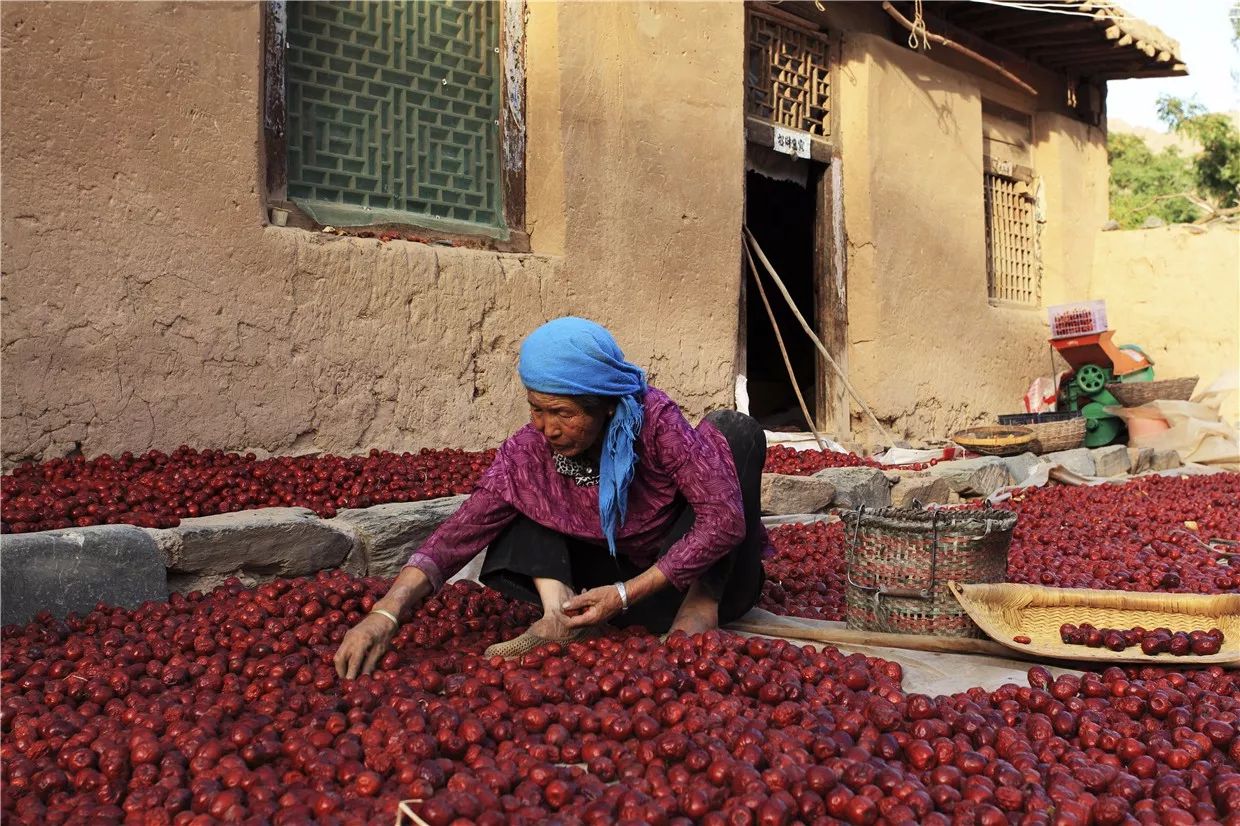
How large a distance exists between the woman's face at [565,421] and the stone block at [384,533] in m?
1.44

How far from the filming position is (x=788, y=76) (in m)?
8.12

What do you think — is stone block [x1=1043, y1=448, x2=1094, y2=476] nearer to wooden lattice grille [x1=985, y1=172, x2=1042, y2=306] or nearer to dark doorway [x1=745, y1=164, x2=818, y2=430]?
dark doorway [x1=745, y1=164, x2=818, y2=430]

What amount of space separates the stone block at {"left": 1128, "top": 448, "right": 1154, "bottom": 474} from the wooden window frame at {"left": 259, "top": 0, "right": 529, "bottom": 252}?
5.54 metres

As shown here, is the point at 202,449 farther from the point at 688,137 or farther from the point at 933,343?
the point at 933,343

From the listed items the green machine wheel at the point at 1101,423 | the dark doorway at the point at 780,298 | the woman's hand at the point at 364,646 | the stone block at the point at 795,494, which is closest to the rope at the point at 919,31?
the dark doorway at the point at 780,298

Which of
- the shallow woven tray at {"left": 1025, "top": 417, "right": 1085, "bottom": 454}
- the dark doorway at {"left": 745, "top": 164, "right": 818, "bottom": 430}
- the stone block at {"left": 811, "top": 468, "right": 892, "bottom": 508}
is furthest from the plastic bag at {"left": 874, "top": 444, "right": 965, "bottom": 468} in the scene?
the dark doorway at {"left": 745, "top": 164, "right": 818, "bottom": 430}

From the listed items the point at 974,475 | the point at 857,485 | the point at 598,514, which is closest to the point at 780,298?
the point at 974,475

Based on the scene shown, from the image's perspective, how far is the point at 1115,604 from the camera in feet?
10.2

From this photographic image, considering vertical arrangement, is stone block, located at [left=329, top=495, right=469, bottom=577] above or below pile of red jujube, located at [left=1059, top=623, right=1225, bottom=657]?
above

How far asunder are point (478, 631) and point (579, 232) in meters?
3.50

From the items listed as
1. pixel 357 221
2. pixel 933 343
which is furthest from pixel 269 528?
pixel 933 343

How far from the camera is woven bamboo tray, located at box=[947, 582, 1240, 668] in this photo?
2977 millimetres

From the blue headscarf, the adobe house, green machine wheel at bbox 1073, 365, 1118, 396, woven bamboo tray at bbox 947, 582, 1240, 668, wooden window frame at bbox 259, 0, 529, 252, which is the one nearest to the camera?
the blue headscarf

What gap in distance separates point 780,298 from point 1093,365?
3.53 m
